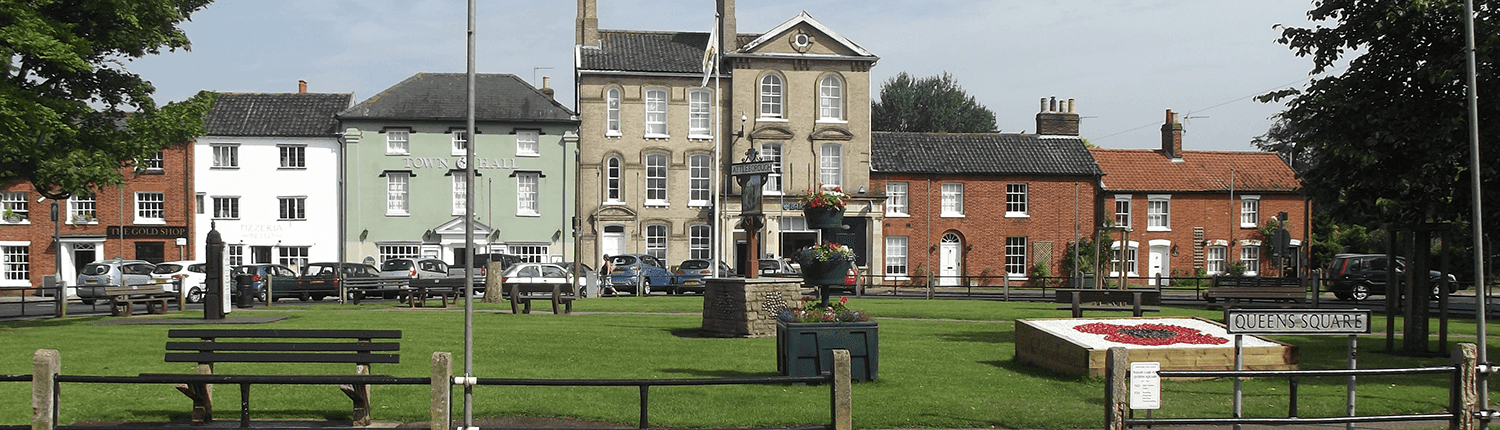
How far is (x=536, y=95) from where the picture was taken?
1956 inches

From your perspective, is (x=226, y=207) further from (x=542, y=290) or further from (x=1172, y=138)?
(x=1172, y=138)

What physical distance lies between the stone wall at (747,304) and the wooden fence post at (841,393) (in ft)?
33.2

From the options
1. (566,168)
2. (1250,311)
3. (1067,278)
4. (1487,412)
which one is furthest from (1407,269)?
(566,168)

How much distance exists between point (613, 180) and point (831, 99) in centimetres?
966

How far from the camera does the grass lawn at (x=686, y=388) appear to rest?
11641 millimetres

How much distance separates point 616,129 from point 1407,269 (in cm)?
3381

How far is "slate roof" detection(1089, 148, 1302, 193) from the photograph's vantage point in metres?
51.2

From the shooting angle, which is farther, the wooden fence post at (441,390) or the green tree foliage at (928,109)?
the green tree foliage at (928,109)

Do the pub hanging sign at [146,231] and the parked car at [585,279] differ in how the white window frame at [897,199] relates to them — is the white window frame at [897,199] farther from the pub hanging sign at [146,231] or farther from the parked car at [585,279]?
the pub hanging sign at [146,231]

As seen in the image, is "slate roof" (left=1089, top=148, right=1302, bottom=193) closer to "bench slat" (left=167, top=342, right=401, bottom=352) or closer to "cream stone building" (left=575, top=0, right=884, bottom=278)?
"cream stone building" (left=575, top=0, right=884, bottom=278)

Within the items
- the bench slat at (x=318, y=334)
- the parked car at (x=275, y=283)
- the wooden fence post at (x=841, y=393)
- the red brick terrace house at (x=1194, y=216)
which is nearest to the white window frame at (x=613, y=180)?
the parked car at (x=275, y=283)

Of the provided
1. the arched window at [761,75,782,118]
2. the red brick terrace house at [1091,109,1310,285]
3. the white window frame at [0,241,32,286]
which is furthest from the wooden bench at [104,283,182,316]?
the red brick terrace house at [1091,109,1310,285]

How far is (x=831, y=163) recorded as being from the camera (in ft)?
162

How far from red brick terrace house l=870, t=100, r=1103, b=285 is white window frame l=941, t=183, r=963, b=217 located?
42 millimetres
